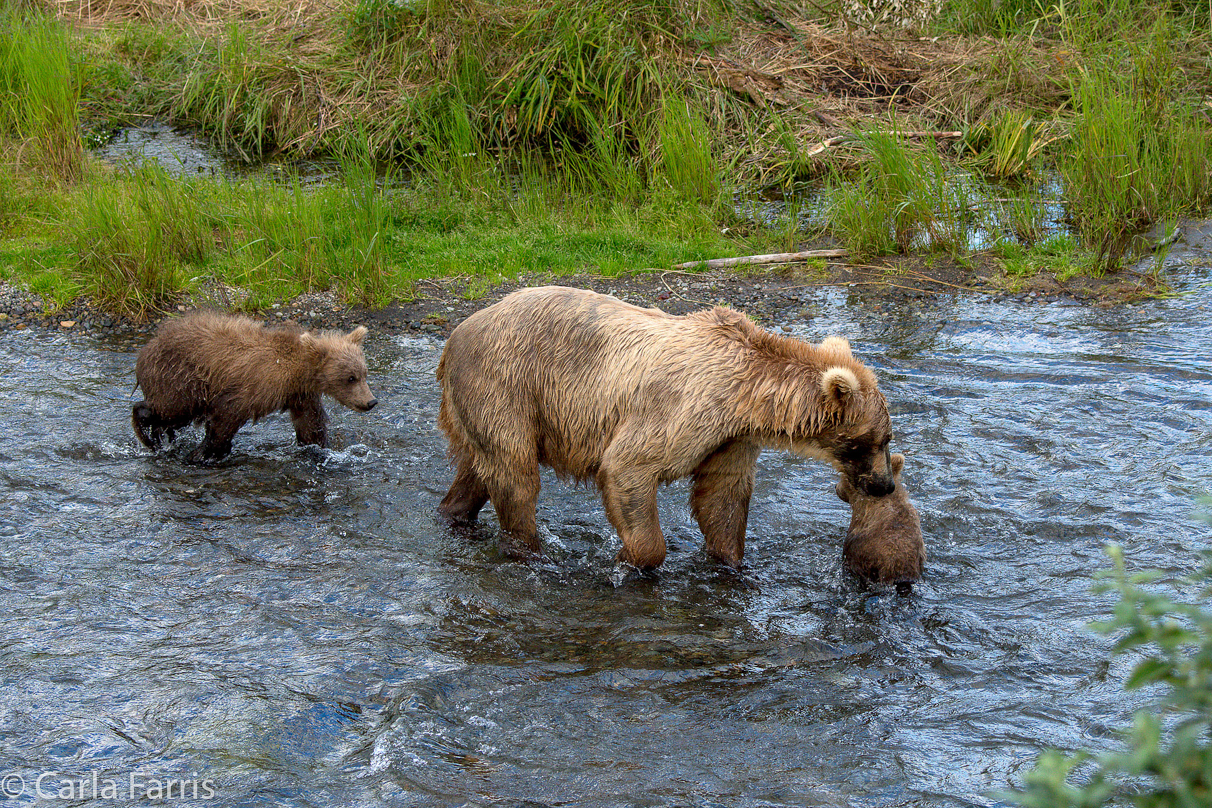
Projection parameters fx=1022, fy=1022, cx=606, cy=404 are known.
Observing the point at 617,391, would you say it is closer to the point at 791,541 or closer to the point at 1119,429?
the point at 791,541

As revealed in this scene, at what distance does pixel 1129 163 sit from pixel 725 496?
6.01m

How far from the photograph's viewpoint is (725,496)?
5.08 m

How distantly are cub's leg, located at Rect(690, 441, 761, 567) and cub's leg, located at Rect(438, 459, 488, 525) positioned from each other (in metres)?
1.21

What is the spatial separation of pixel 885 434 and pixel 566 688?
73.2 inches

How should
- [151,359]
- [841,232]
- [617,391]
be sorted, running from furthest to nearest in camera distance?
[841,232], [151,359], [617,391]

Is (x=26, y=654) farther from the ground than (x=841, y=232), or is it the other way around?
(x=841, y=232)

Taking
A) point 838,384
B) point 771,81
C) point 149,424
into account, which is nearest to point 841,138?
point 771,81

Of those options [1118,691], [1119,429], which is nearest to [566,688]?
[1118,691]

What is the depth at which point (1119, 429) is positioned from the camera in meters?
6.43

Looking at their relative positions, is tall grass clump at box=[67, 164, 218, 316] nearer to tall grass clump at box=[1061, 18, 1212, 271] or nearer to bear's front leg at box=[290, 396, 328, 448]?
bear's front leg at box=[290, 396, 328, 448]

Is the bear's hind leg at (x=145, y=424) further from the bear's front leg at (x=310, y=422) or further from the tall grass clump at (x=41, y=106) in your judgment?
the tall grass clump at (x=41, y=106)

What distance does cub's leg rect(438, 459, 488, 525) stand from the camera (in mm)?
5602

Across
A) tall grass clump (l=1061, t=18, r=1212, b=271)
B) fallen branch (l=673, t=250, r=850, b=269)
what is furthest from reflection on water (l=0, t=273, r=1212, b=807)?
fallen branch (l=673, t=250, r=850, b=269)

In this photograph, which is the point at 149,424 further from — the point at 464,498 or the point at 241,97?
the point at 241,97
